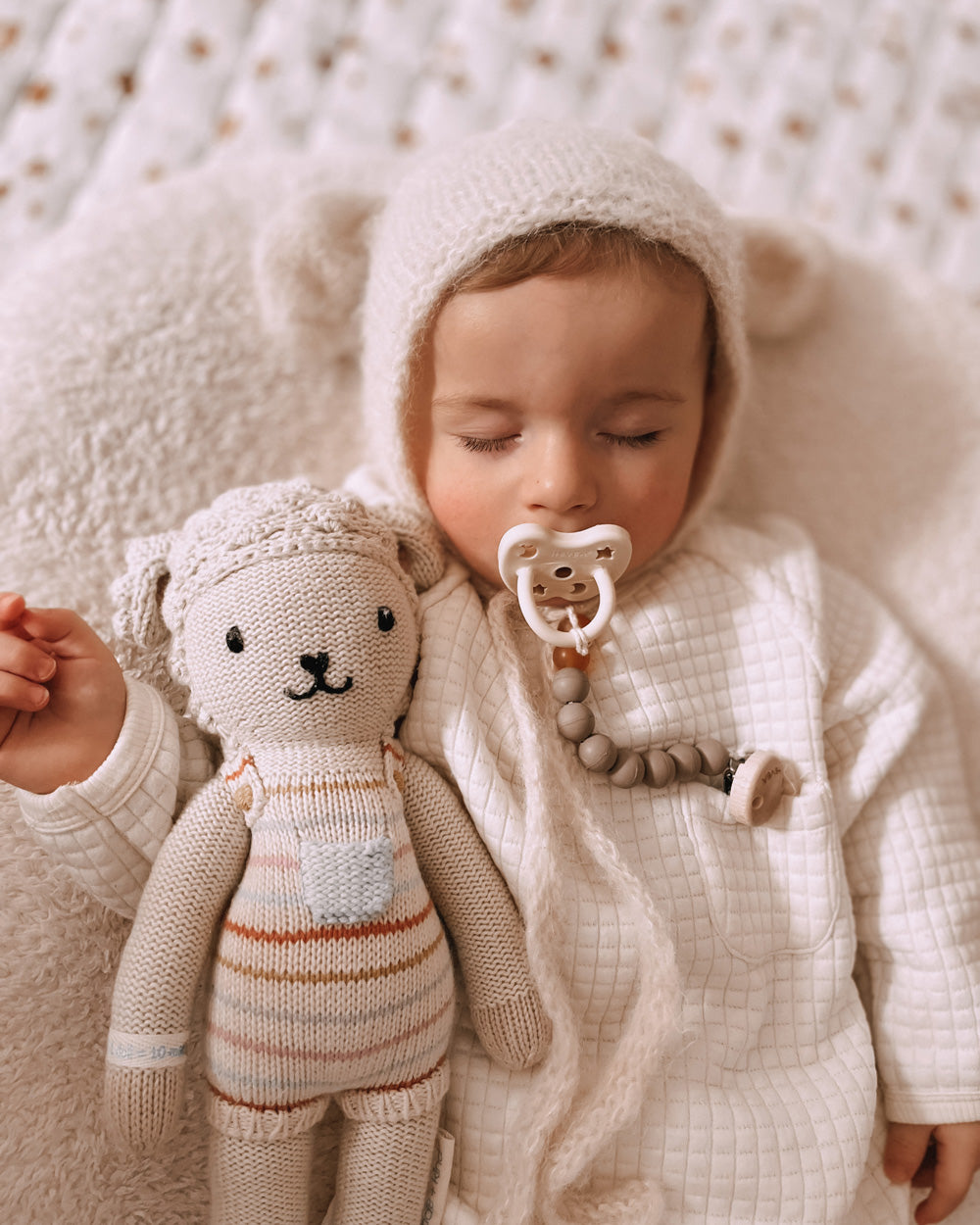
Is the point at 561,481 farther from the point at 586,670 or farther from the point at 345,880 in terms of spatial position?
the point at 345,880

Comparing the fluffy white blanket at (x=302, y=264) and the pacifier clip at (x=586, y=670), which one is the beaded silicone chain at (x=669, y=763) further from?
the fluffy white blanket at (x=302, y=264)

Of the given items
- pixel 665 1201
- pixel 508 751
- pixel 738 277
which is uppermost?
pixel 738 277

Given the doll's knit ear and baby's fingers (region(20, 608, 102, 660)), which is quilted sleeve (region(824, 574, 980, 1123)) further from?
baby's fingers (region(20, 608, 102, 660))

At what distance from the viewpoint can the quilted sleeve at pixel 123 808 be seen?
33.0 inches

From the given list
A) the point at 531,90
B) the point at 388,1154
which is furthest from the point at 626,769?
the point at 531,90

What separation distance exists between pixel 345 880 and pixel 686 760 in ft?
1.15

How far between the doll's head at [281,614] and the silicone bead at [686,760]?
272mm

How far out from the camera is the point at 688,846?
3.19ft

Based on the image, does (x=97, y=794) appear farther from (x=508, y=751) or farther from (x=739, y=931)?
(x=739, y=931)

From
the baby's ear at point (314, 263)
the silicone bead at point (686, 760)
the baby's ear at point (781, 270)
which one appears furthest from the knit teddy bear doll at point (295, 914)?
the baby's ear at point (781, 270)

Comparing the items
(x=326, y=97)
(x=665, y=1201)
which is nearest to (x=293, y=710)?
(x=665, y=1201)

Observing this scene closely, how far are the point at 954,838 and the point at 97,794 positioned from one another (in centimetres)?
84

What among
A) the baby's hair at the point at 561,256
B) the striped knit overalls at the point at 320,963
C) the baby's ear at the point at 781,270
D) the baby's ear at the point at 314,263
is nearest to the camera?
the striped knit overalls at the point at 320,963

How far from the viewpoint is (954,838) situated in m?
1.04
